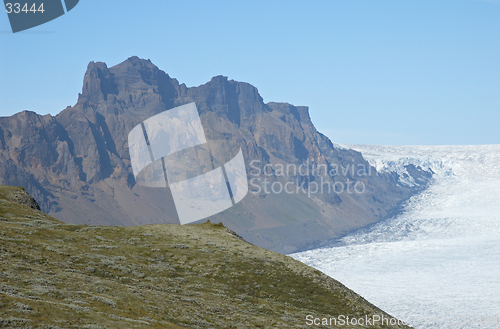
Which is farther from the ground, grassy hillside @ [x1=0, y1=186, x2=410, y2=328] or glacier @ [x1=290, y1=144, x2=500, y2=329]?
grassy hillside @ [x1=0, y1=186, x2=410, y2=328]

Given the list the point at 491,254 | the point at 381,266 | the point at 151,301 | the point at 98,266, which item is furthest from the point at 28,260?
the point at 491,254

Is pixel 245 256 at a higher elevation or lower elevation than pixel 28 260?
lower

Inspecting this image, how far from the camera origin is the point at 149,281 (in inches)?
1395

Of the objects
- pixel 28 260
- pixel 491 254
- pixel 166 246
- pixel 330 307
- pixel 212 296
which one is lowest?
pixel 491 254

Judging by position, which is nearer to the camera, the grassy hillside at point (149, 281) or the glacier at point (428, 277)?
the grassy hillside at point (149, 281)

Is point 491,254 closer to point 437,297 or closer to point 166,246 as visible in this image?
point 437,297

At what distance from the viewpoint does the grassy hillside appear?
24.1 m

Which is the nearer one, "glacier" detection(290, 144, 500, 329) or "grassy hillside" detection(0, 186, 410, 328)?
"grassy hillside" detection(0, 186, 410, 328)

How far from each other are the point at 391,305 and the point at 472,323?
19.5m

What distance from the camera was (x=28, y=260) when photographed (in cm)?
3164

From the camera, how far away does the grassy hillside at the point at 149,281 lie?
79.2ft

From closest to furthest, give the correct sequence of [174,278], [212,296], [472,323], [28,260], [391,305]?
[28,260]
[212,296]
[174,278]
[472,323]
[391,305]

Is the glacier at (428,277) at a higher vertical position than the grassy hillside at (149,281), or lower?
lower

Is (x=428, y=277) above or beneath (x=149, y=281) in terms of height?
beneath
